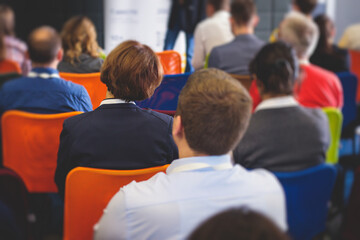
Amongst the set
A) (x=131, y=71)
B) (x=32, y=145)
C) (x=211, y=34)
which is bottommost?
(x=32, y=145)

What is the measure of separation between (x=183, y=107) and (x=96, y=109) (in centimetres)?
44

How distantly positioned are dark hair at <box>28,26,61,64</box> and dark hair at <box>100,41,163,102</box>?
2.48 feet

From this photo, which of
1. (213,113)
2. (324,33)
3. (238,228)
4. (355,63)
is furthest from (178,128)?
(355,63)

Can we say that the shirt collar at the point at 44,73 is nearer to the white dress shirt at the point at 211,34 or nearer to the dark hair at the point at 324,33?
the white dress shirt at the point at 211,34

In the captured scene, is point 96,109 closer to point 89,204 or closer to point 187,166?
point 89,204

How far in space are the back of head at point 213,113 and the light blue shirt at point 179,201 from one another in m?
0.08

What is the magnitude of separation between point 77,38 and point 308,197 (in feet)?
5.07

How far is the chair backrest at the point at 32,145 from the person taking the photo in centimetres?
176

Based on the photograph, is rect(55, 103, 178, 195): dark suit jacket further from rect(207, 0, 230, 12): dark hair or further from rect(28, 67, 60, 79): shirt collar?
rect(207, 0, 230, 12): dark hair

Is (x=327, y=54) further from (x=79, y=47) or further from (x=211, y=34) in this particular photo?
(x=79, y=47)

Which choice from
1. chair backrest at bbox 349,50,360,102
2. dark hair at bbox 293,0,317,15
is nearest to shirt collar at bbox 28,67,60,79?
chair backrest at bbox 349,50,360,102

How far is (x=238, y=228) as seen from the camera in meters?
0.46

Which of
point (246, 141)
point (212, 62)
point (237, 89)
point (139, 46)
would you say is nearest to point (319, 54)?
point (212, 62)

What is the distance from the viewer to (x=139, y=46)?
1448mm
